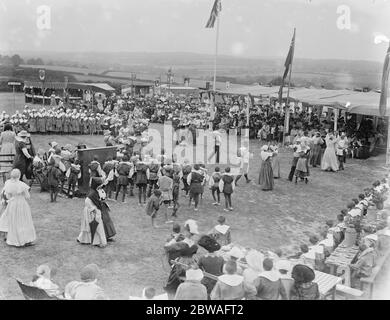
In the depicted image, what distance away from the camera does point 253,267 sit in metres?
6.80

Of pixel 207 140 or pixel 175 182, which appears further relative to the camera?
pixel 207 140

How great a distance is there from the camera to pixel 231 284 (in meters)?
5.88

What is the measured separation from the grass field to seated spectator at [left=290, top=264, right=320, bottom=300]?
1.87m

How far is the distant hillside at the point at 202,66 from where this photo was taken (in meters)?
48.1

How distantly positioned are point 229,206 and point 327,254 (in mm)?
4441

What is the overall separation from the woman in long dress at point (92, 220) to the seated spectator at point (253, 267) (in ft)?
11.0

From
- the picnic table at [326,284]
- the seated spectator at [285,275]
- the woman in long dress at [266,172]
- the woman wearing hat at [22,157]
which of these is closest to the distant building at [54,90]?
the woman wearing hat at [22,157]

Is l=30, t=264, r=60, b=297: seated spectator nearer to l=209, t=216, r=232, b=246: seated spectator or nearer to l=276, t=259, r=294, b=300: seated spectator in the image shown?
l=276, t=259, r=294, b=300: seated spectator

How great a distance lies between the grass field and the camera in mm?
8031

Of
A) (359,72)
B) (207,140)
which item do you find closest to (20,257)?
(207,140)

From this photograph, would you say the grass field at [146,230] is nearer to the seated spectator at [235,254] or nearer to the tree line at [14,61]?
the seated spectator at [235,254]

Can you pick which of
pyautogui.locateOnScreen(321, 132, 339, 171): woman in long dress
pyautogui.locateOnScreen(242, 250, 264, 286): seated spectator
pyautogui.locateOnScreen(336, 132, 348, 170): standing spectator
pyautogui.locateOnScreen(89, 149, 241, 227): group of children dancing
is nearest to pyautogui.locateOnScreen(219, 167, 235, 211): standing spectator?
pyautogui.locateOnScreen(89, 149, 241, 227): group of children dancing

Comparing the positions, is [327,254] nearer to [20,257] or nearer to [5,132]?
[20,257]
